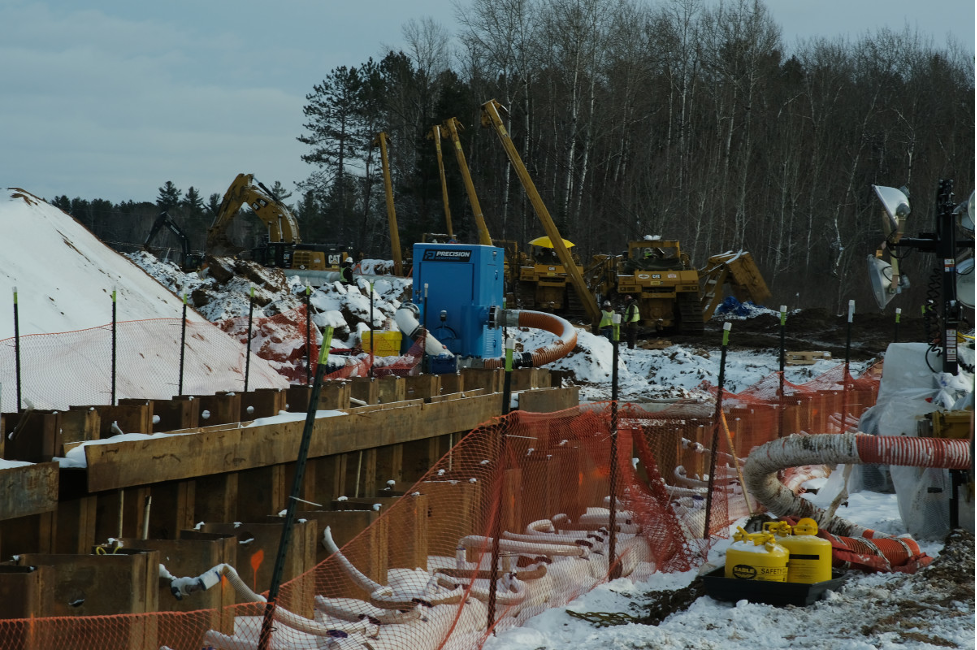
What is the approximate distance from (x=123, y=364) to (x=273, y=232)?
833 inches

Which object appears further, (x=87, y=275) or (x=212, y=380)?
(x=87, y=275)

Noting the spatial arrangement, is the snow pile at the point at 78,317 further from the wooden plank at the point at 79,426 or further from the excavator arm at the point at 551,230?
the excavator arm at the point at 551,230

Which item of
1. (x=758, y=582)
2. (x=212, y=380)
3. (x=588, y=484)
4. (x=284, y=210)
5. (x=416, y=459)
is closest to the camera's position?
(x=758, y=582)

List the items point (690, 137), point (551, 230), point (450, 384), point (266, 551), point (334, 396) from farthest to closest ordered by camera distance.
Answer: point (690, 137) < point (551, 230) < point (450, 384) < point (334, 396) < point (266, 551)

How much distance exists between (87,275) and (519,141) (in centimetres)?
3343

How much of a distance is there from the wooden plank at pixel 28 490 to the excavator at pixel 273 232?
25.0 meters

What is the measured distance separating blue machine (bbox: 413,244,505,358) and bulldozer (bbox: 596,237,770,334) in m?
10.5

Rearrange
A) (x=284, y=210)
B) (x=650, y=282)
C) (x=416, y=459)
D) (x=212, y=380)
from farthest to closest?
(x=284, y=210) → (x=650, y=282) → (x=212, y=380) → (x=416, y=459)

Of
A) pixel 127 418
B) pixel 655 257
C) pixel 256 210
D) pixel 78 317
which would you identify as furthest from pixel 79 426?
pixel 256 210

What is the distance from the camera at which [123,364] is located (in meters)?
11.0

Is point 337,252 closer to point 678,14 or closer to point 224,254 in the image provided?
point 224,254

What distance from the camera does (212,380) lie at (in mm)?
11969

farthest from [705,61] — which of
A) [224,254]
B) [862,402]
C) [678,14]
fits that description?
[862,402]

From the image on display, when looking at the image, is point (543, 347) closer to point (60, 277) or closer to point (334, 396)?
point (60, 277)
